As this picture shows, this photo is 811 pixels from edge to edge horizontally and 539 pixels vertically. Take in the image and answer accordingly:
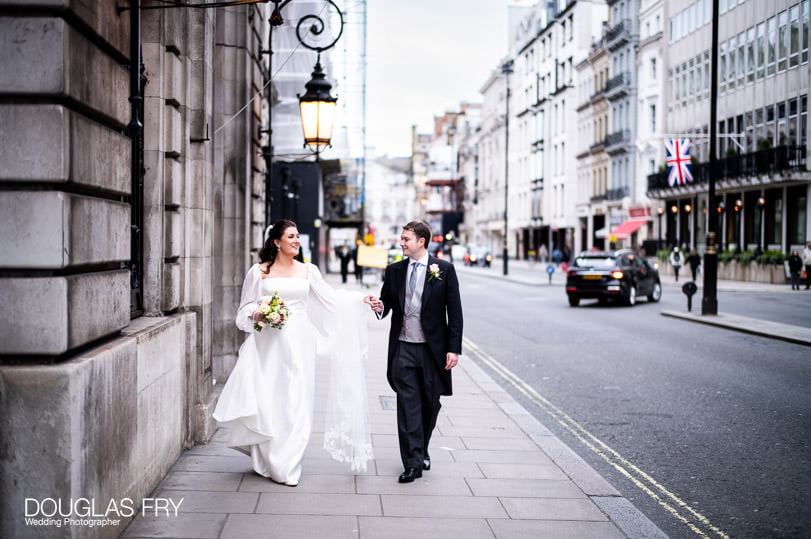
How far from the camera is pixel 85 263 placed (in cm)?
→ 457

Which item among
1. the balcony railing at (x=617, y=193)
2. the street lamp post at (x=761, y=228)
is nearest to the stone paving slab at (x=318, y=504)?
Answer: the street lamp post at (x=761, y=228)

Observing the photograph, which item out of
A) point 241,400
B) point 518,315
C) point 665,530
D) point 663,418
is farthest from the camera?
point 518,315

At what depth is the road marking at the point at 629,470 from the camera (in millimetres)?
5906

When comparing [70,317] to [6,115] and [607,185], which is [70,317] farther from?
[607,185]

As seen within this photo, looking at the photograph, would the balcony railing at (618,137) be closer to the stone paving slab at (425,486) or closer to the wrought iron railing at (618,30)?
the wrought iron railing at (618,30)

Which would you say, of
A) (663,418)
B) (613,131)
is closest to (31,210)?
(663,418)

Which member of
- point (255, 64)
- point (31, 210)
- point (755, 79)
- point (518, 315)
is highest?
point (755, 79)

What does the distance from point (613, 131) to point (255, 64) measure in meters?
53.3

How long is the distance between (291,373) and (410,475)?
3.68 ft

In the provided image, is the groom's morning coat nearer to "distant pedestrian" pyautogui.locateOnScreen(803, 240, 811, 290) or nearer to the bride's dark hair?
the bride's dark hair

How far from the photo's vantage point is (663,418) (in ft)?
31.4

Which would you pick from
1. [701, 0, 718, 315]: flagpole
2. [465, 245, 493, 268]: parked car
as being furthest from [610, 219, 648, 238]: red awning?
[701, 0, 718, 315]: flagpole

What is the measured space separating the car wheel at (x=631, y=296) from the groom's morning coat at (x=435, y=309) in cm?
1971

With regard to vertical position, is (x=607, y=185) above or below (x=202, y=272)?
above
